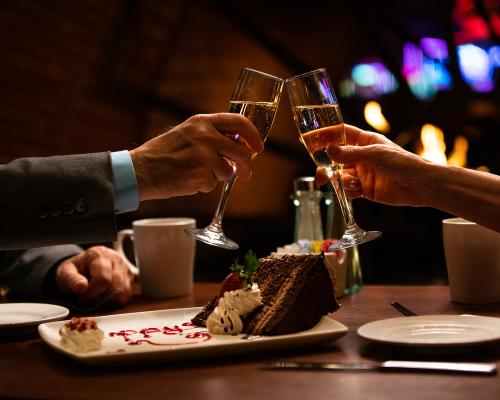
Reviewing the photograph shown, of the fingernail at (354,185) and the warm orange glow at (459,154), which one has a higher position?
the warm orange glow at (459,154)

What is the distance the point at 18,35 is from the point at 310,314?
12.9ft

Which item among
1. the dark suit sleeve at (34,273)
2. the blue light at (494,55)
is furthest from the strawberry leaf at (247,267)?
the blue light at (494,55)

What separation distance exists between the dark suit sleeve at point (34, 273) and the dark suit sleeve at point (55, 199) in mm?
433

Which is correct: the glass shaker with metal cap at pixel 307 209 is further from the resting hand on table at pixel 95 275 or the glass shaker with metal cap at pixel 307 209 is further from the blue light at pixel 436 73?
the blue light at pixel 436 73

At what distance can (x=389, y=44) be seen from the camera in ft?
23.6

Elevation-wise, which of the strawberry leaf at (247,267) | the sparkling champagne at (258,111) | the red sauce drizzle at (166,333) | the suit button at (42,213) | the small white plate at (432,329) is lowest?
the red sauce drizzle at (166,333)

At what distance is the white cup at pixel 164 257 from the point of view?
2.03m

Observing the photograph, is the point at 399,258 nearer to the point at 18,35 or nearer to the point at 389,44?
the point at 389,44

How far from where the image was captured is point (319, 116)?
164cm

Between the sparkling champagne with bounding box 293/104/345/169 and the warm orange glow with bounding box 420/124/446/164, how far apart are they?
5.01 meters

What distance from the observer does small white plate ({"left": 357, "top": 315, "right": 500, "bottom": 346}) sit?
1.29 metres

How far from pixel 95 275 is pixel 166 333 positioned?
51 centimetres

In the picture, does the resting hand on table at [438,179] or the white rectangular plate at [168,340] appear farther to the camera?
the resting hand on table at [438,179]

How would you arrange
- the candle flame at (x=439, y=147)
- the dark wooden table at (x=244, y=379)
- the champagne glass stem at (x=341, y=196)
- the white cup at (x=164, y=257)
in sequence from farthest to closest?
the candle flame at (x=439, y=147)
the white cup at (x=164, y=257)
the champagne glass stem at (x=341, y=196)
the dark wooden table at (x=244, y=379)
